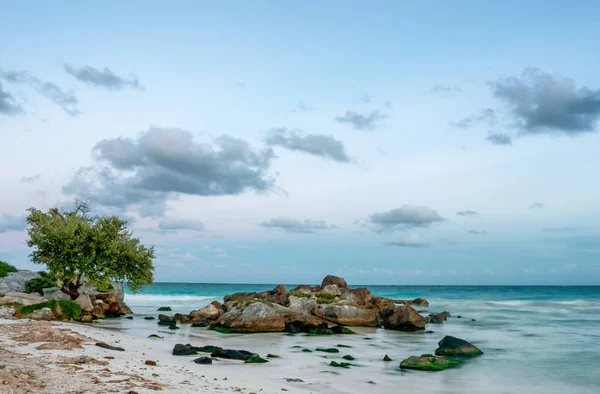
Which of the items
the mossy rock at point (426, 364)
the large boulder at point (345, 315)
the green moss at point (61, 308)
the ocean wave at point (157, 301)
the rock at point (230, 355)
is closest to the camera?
the rock at point (230, 355)

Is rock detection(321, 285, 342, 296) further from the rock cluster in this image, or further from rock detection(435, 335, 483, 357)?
rock detection(435, 335, 483, 357)

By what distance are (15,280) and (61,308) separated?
16.6 m

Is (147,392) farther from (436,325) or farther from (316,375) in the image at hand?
(436,325)

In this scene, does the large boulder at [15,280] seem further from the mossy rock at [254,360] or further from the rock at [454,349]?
the rock at [454,349]

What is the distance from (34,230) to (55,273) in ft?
11.9

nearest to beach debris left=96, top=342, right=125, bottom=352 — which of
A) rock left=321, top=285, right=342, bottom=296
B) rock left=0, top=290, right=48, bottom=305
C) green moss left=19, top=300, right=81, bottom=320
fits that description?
green moss left=19, top=300, right=81, bottom=320

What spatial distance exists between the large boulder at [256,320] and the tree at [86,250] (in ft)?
28.1

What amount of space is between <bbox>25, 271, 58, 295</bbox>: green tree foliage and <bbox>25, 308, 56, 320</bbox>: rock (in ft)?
46.5

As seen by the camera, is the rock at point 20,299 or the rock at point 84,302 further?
the rock at point 84,302

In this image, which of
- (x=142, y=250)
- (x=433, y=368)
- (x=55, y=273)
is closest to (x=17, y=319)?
(x=55, y=273)

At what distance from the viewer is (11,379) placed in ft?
37.8

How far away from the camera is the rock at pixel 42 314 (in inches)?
1119

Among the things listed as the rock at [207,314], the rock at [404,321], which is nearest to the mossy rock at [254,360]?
the rock at [207,314]

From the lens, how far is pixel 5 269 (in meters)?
45.8
